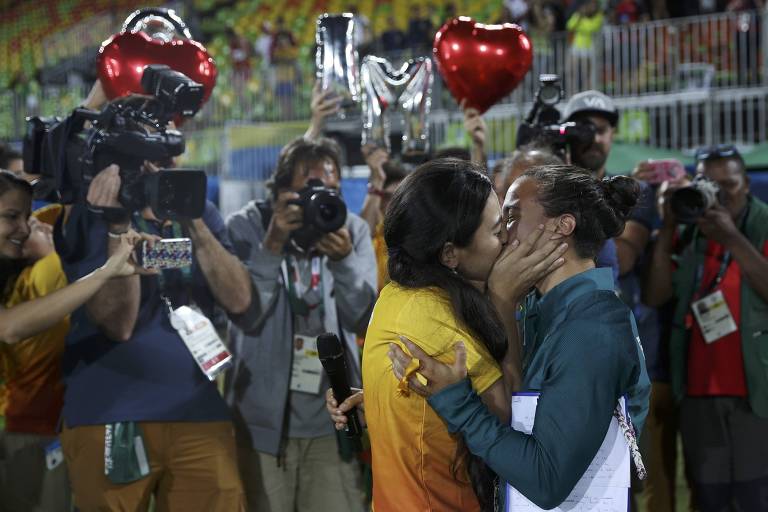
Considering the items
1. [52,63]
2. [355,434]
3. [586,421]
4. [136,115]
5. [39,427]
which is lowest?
[39,427]

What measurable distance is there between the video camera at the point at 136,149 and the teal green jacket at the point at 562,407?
126 centimetres

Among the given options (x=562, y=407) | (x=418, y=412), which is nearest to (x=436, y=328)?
(x=418, y=412)

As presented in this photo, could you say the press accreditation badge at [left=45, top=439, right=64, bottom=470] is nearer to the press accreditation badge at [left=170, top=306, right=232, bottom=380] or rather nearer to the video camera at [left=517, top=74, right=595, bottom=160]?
the press accreditation badge at [left=170, top=306, right=232, bottom=380]

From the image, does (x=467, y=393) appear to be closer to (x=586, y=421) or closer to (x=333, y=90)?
(x=586, y=421)

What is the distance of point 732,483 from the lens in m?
3.58

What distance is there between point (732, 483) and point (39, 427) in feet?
8.25

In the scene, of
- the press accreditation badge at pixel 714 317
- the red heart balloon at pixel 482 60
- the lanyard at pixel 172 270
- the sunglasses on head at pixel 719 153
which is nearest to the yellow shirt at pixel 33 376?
the lanyard at pixel 172 270

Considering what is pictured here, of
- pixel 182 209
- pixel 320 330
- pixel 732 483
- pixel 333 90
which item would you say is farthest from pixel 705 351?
pixel 182 209

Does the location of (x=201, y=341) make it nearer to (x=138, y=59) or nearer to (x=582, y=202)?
(x=138, y=59)

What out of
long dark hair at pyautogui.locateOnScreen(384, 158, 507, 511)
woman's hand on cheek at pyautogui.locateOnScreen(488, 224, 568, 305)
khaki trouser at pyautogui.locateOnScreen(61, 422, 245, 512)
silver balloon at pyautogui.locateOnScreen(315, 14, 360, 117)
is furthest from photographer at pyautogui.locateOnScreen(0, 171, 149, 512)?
woman's hand on cheek at pyautogui.locateOnScreen(488, 224, 568, 305)

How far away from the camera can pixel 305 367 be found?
326 cm

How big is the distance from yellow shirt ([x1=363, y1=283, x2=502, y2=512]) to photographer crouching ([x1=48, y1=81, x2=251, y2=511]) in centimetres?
105

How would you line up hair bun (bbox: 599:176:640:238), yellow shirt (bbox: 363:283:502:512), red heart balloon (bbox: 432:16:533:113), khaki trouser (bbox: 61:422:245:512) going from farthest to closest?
red heart balloon (bbox: 432:16:533:113)
khaki trouser (bbox: 61:422:245:512)
hair bun (bbox: 599:176:640:238)
yellow shirt (bbox: 363:283:502:512)

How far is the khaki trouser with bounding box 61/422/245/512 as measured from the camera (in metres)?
2.86
